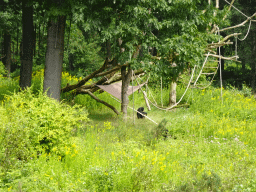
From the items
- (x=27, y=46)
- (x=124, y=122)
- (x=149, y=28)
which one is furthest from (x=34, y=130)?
(x=27, y=46)

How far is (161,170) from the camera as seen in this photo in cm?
454

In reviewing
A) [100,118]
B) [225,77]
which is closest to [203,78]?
[225,77]

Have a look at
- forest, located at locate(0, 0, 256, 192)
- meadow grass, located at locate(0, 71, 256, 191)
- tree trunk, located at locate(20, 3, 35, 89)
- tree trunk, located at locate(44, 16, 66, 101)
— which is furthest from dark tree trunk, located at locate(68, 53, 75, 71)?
tree trunk, located at locate(44, 16, 66, 101)

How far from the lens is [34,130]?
473 centimetres

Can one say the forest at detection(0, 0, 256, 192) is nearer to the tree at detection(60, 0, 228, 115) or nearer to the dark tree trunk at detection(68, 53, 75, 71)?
the tree at detection(60, 0, 228, 115)

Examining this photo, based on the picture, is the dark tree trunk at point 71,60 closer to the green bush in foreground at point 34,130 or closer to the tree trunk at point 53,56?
the tree trunk at point 53,56

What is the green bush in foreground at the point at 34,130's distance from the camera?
4168 mm

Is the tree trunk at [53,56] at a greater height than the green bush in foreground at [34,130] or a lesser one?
greater

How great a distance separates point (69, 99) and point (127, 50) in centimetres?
362

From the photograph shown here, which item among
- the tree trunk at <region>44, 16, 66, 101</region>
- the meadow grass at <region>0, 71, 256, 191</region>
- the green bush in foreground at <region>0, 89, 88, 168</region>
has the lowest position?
the meadow grass at <region>0, 71, 256, 191</region>

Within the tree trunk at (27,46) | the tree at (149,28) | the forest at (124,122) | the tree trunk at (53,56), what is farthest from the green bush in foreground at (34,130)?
the tree trunk at (27,46)

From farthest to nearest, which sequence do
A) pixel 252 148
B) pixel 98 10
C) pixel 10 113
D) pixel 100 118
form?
1. pixel 100 118
2. pixel 98 10
3. pixel 252 148
4. pixel 10 113

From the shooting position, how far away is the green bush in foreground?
4.17 m

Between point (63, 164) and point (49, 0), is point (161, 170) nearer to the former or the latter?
point (63, 164)
